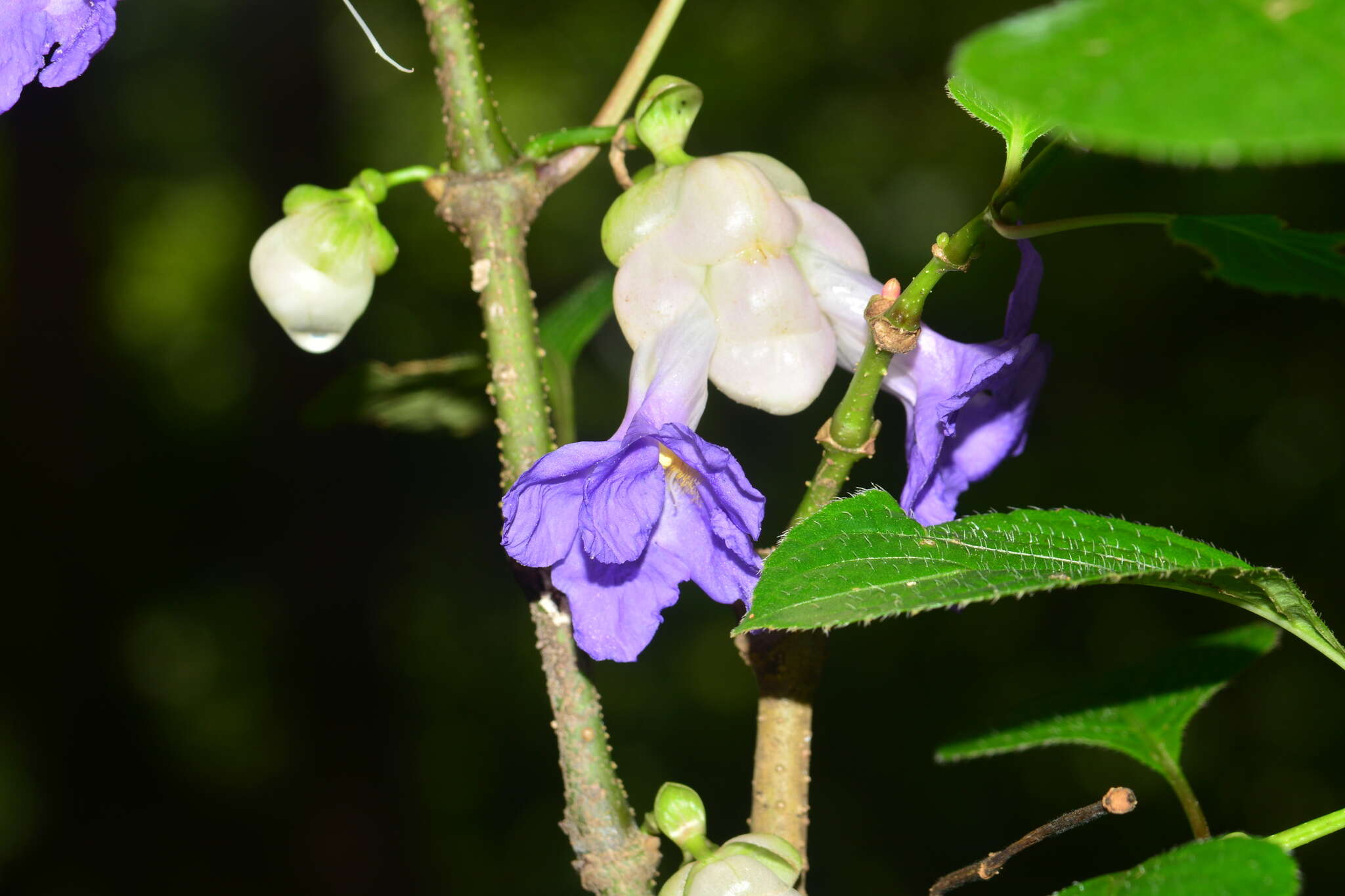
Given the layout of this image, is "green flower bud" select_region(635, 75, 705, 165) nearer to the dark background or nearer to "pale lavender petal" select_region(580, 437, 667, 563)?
"pale lavender petal" select_region(580, 437, 667, 563)

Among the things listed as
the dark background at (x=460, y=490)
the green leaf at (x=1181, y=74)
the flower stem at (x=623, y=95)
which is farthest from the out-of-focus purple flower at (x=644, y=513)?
the dark background at (x=460, y=490)

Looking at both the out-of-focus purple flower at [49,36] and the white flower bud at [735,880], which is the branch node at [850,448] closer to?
the white flower bud at [735,880]

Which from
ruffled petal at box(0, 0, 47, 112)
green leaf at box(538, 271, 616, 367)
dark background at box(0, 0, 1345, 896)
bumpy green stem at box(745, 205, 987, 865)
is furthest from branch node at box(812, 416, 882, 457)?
dark background at box(0, 0, 1345, 896)

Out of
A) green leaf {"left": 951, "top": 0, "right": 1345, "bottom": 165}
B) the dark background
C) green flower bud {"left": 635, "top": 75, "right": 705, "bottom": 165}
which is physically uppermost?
green flower bud {"left": 635, "top": 75, "right": 705, "bottom": 165}

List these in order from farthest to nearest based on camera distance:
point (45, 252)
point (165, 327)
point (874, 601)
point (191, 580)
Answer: point (165, 327), point (191, 580), point (45, 252), point (874, 601)

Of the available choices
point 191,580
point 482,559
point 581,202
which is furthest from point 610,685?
point 581,202

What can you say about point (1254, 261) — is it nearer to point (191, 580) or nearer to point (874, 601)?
point (874, 601)
